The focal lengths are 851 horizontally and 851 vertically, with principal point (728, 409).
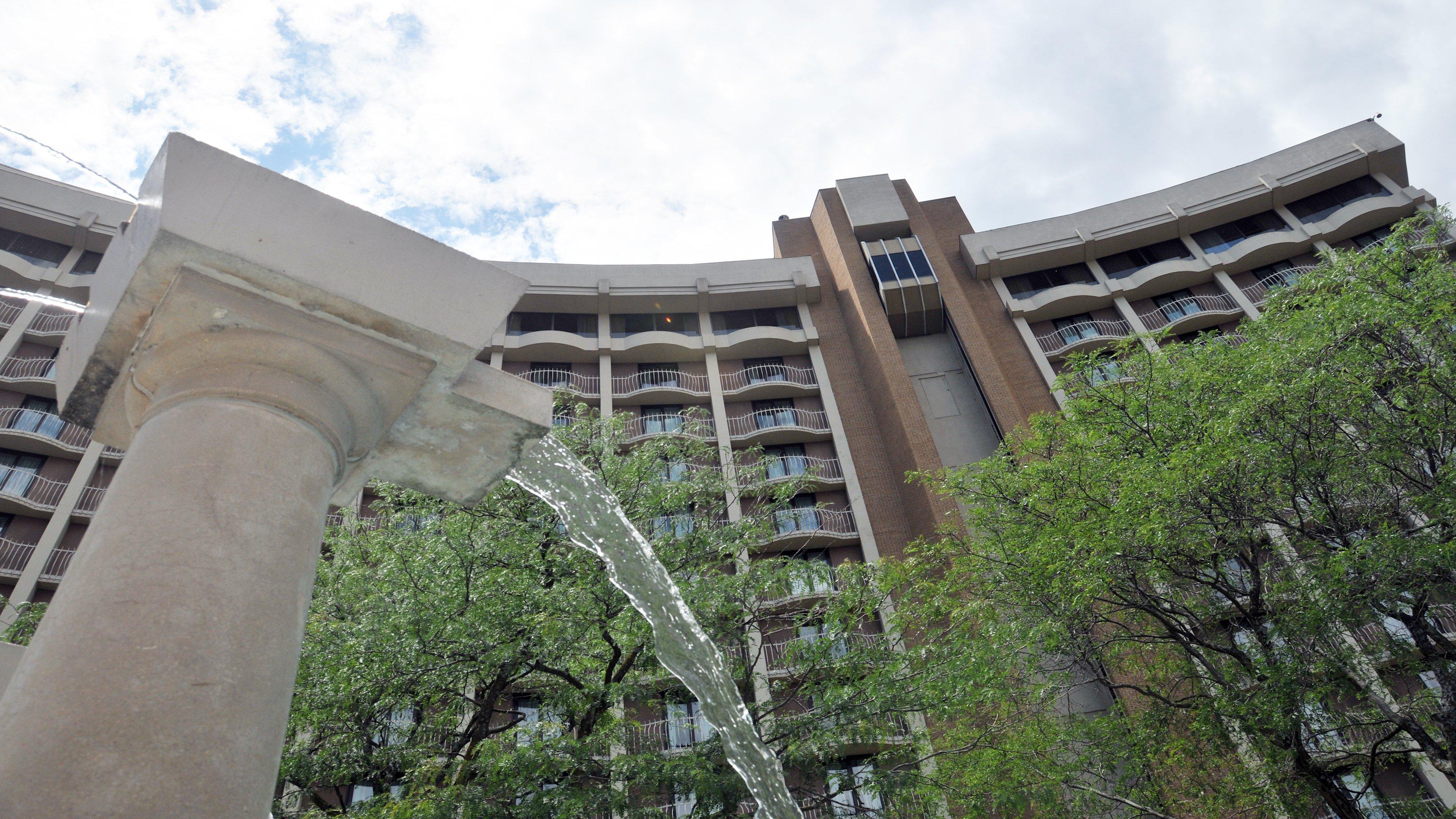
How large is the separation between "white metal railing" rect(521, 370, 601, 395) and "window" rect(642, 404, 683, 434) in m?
1.98

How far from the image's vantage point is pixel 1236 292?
30.4 m

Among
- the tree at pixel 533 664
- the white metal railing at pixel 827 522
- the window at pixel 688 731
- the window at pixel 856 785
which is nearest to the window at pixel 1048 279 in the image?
the white metal railing at pixel 827 522

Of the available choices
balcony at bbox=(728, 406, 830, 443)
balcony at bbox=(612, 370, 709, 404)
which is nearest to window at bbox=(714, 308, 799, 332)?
balcony at bbox=(612, 370, 709, 404)

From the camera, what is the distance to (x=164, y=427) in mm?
2621

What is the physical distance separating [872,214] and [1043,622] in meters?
25.8

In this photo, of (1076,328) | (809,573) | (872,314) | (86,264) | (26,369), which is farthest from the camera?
(872,314)

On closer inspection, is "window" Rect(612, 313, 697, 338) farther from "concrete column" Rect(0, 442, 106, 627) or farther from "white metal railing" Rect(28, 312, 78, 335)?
"white metal railing" Rect(28, 312, 78, 335)

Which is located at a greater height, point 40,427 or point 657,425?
point 40,427

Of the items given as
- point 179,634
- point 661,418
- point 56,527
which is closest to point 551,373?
point 661,418

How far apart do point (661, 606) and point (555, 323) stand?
2929 cm

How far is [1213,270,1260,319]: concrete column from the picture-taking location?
29719 mm

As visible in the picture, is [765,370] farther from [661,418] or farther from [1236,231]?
[1236,231]

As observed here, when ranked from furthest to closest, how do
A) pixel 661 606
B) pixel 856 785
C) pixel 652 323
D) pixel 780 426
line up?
pixel 652 323 < pixel 780 426 < pixel 856 785 < pixel 661 606

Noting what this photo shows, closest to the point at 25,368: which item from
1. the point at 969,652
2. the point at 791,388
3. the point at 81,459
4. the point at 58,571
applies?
the point at 81,459
